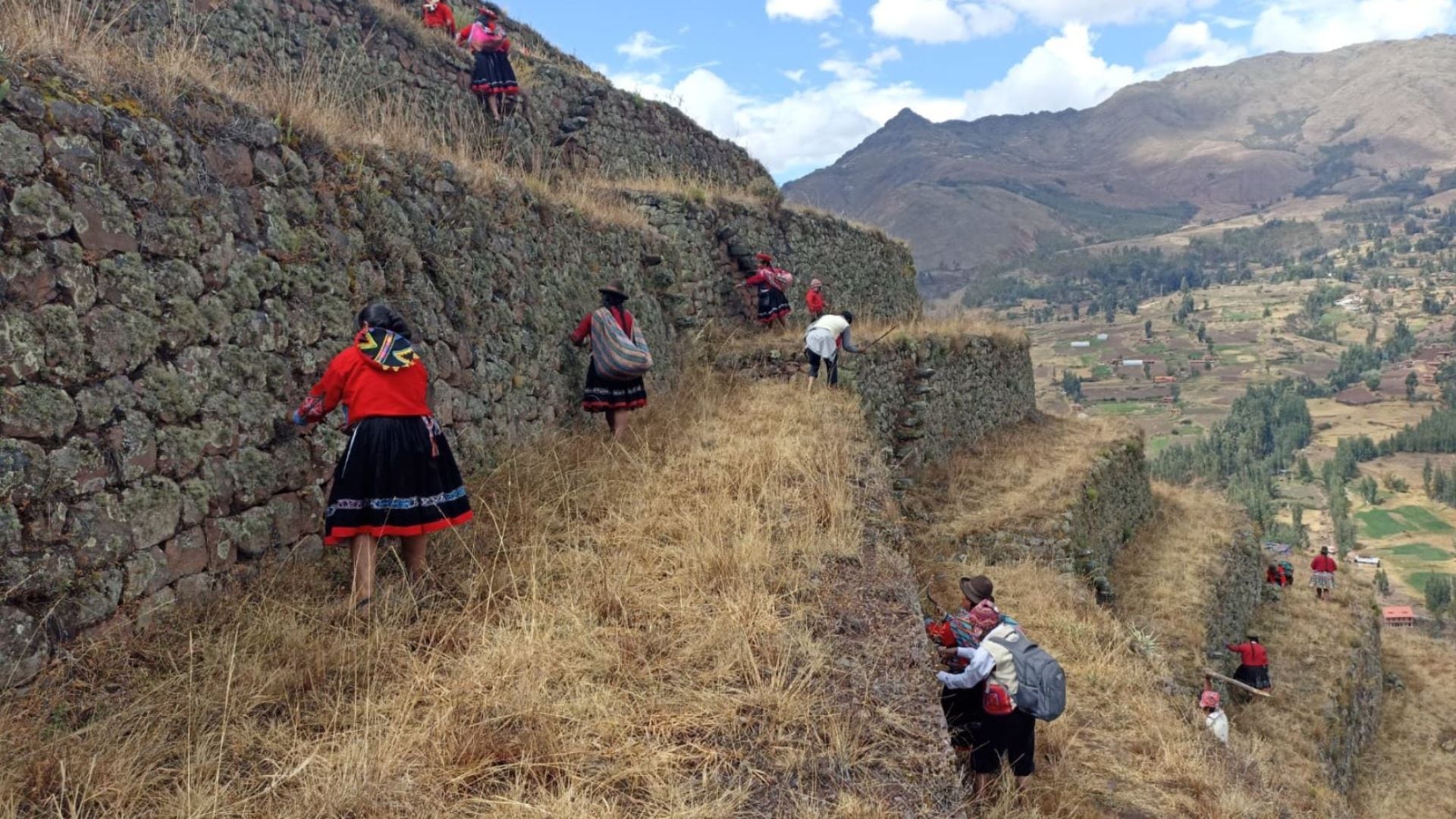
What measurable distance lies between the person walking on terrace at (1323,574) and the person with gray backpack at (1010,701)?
18860 millimetres

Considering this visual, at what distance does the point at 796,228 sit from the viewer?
15.4 m

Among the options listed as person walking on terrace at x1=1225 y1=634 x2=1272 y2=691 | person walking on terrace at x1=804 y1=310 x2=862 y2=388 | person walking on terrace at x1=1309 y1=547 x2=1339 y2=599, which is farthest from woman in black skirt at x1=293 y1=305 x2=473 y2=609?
person walking on terrace at x1=1309 y1=547 x2=1339 y2=599

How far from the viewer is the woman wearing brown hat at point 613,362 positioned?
7215mm

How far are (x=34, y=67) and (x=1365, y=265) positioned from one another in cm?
24919

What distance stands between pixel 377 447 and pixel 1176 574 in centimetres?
1427

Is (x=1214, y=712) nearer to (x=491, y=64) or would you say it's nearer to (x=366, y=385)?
(x=366, y=385)

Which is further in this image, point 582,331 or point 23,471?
point 582,331

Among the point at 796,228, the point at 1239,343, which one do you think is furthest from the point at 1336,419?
the point at 796,228

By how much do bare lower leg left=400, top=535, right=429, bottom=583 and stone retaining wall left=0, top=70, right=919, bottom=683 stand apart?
21.0 inches

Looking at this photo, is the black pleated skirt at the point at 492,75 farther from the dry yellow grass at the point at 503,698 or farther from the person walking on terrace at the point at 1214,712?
the person walking on terrace at the point at 1214,712

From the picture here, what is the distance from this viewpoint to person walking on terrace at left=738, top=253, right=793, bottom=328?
1270 cm

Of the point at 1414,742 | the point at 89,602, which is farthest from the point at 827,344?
the point at 1414,742

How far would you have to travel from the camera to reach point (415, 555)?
4.44 metres

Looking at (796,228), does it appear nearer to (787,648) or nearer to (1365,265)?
(787,648)
